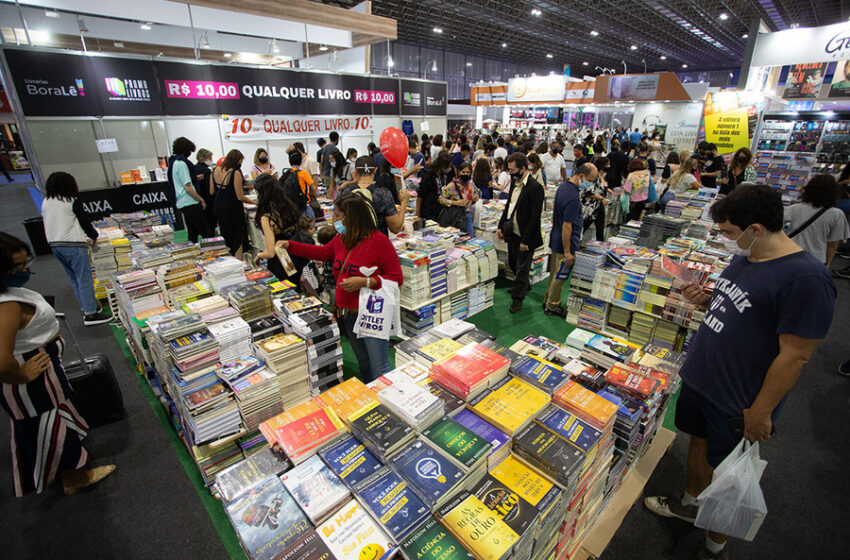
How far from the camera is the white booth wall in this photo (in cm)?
681

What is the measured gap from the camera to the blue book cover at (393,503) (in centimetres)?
134

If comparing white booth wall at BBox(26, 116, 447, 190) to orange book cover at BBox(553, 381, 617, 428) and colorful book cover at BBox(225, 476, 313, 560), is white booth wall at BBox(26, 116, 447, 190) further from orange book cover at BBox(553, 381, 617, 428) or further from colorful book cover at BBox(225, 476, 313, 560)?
orange book cover at BBox(553, 381, 617, 428)

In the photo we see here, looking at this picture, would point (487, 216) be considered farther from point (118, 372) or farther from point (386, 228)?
point (118, 372)

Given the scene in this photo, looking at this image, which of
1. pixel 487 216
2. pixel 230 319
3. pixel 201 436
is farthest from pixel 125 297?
pixel 487 216

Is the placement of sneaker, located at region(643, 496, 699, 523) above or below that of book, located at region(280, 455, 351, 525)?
below

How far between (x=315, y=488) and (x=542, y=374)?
121 cm

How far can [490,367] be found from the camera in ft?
6.46

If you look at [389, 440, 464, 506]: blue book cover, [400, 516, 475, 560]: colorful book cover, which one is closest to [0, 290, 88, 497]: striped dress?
[389, 440, 464, 506]: blue book cover

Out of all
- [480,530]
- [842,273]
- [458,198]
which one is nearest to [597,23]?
[842,273]

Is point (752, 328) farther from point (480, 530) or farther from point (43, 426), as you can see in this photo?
point (43, 426)

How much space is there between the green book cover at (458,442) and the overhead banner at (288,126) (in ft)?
29.4

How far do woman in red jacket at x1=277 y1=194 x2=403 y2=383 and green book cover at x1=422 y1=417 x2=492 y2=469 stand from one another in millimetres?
1242

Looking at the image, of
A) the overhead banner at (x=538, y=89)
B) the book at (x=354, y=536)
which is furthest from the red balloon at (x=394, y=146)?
the overhead banner at (x=538, y=89)

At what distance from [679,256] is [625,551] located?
297 cm
